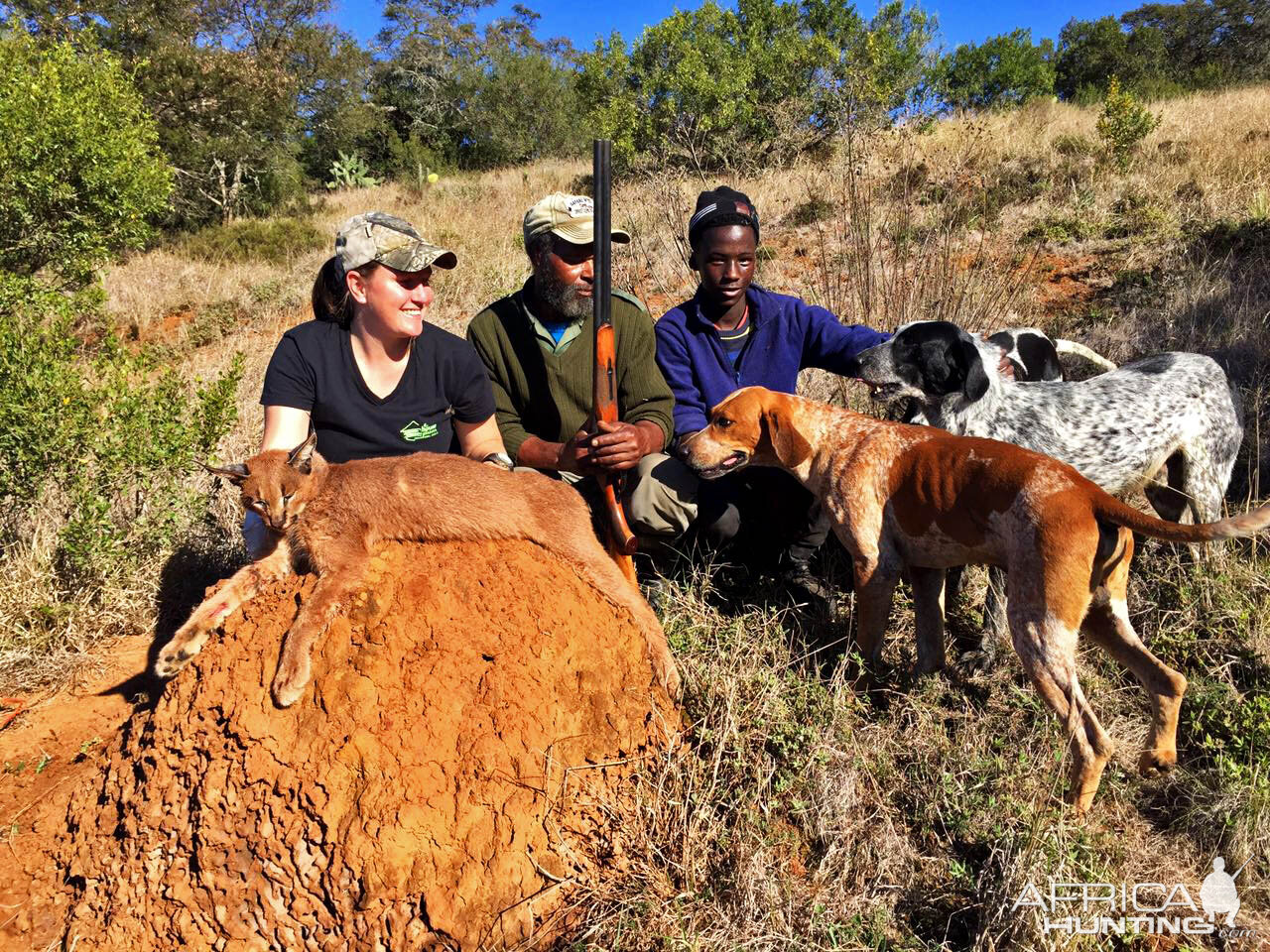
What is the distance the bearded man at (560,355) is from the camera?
4.33 meters

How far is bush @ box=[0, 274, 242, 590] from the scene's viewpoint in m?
4.32

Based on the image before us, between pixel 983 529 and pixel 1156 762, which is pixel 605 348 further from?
pixel 1156 762

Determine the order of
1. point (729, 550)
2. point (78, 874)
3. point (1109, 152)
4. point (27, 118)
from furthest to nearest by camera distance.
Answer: point (1109, 152)
point (27, 118)
point (729, 550)
point (78, 874)

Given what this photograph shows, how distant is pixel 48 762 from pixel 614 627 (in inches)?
107

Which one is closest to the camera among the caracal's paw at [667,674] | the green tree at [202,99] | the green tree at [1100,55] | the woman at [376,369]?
the caracal's paw at [667,674]

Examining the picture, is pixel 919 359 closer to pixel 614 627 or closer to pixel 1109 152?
pixel 614 627

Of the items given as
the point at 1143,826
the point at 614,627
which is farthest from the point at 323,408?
the point at 1143,826

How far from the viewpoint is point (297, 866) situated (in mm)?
2455

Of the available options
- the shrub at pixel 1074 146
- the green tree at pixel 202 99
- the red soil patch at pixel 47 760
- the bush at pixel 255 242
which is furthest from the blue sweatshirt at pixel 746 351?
the green tree at pixel 202 99

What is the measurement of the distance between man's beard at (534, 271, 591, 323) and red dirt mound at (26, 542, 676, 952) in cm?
204

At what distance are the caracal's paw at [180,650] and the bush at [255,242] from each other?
13561mm

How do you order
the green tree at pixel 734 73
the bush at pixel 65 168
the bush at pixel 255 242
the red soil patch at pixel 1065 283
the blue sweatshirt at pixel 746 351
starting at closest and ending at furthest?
the blue sweatshirt at pixel 746 351 < the red soil patch at pixel 1065 283 < the bush at pixel 65 168 < the green tree at pixel 734 73 < the bush at pixel 255 242

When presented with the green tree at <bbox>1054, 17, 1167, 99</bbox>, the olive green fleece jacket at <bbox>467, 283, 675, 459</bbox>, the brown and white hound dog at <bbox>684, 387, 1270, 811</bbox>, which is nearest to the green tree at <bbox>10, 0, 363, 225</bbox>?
the olive green fleece jacket at <bbox>467, 283, 675, 459</bbox>

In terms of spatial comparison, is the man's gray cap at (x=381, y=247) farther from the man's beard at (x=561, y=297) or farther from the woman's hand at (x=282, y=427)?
the man's beard at (x=561, y=297)
